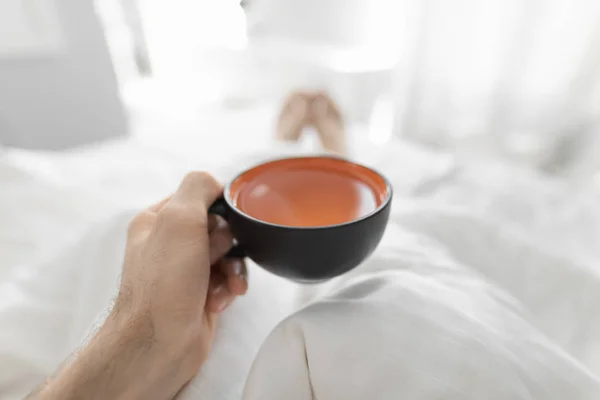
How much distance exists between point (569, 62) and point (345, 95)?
795mm

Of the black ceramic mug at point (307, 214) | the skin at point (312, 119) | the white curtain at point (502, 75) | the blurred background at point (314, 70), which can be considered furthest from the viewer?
the white curtain at point (502, 75)

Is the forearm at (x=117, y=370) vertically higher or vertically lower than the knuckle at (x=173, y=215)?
lower

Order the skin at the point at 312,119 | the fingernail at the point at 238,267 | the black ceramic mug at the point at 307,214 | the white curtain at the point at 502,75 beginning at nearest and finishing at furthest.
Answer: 1. the black ceramic mug at the point at 307,214
2. the fingernail at the point at 238,267
3. the skin at the point at 312,119
4. the white curtain at the point at 502,75

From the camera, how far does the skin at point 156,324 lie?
0.34 m

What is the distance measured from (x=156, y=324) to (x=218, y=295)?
3.2 inches

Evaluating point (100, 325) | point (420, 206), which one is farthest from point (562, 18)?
point (100, 325)

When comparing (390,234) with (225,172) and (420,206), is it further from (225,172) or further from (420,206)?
(225,172)

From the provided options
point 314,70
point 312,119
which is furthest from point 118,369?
point 314,70

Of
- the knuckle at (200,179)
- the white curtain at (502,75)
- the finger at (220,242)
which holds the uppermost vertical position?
the knuckle at (200,179)

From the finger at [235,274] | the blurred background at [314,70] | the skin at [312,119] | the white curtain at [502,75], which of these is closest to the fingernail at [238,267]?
the finger at [235,274]

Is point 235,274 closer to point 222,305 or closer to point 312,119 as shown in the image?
point 222,305

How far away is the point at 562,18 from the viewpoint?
1.23 m

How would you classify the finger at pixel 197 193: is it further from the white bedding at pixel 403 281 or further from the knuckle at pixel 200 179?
the white bedding at pixel 403 281

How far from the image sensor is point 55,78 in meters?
1.16
